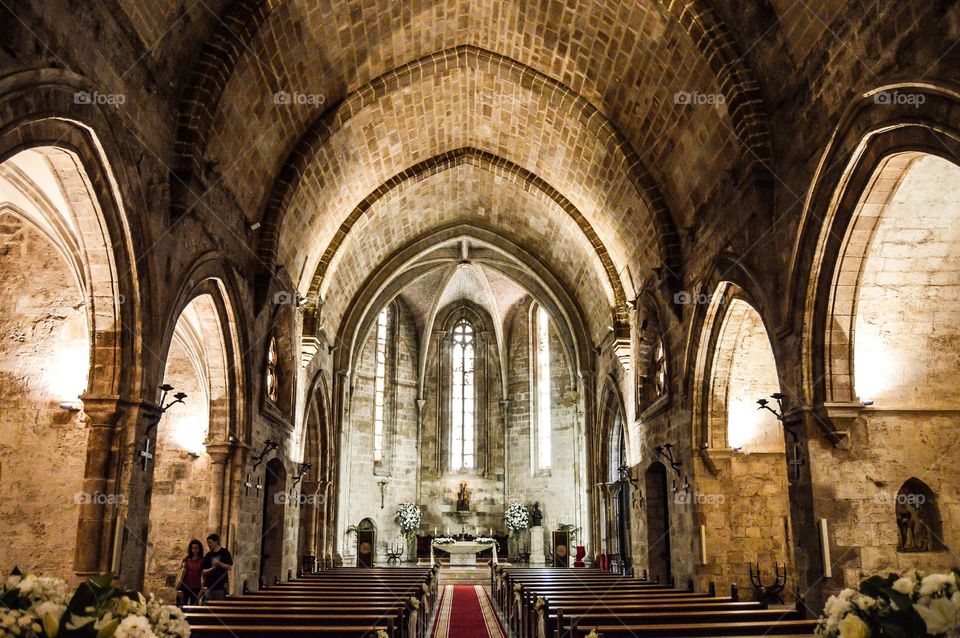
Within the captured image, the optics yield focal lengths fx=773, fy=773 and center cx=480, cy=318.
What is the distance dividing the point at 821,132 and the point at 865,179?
1.03m

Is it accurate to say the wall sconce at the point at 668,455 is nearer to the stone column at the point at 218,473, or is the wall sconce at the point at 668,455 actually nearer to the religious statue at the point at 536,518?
the stone column at the point at 218,473

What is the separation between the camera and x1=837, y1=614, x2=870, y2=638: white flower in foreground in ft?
11.1


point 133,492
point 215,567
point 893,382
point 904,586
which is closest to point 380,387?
point 215,567

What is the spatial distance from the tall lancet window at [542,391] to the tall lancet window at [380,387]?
5.59 meters

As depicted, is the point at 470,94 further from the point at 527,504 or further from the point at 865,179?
the point at 527,504

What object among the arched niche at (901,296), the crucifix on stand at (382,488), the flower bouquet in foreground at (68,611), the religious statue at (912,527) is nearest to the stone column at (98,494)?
the flower bouquet in foreground at (68,611)

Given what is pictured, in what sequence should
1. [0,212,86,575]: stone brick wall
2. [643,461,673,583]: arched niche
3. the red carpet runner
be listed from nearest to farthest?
[0,212,86,575]: stone brick wall, the red carpet runner, [643,461,673,583]: arched niche

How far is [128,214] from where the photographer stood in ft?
27.5

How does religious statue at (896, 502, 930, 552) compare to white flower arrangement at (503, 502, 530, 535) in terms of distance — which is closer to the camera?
religious statue at (896, 502, 930, 552)

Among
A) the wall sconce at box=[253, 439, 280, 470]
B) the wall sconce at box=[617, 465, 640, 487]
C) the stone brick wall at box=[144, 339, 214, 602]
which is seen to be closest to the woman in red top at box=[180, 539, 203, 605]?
the stone brick wall at box=[144, 339, 214, 602]

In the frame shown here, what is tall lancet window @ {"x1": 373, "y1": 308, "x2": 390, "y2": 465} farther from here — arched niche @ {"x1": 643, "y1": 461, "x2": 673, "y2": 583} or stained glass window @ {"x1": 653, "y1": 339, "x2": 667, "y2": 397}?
stained glass window @ {"x1": 653, "y1": 339, "x2": 667, "y2": 397}

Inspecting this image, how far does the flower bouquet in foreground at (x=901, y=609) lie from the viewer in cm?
324

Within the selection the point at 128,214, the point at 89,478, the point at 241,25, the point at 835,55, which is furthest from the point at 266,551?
the point at 835,55

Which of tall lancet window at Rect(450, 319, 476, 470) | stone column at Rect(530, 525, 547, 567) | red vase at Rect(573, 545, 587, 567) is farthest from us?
tall lancet window at Rect(450, 319, 476, 470)
